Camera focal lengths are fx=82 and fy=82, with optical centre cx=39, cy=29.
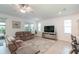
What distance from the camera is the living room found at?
1853 millimetres

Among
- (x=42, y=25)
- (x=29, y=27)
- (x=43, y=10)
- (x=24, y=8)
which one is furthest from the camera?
(x=42, y=25)

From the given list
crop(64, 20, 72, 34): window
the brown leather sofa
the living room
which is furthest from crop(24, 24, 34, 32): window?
crop(64, 20, 72, 34): window

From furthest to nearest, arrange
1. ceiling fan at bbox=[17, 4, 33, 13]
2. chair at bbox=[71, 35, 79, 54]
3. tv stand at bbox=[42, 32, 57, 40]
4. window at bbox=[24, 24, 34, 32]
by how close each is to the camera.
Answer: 1. tv stand at bbox=[42, 32, 57, 40]
2. window at bbox=[24, 24, 34, 32]
3. chair at bbox=[71, 35, 79, 54]
4. ceiling fan at bbox=[17, 4, 33, 13]

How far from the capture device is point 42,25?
2225mm

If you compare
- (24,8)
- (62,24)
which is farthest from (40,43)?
(24,8)

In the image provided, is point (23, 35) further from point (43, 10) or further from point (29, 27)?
point (43, 10)

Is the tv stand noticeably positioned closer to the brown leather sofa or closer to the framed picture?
the brown leather sofa

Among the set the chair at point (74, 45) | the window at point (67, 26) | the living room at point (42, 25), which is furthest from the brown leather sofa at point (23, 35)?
the chair at point (74, 45)

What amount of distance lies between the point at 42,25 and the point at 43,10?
1.39 ft

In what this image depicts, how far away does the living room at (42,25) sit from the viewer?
6.08ft

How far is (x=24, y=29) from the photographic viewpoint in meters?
2.07

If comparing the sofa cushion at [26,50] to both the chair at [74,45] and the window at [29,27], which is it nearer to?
the window at [29,27]

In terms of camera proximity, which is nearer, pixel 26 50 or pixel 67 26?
pixel 26 50
